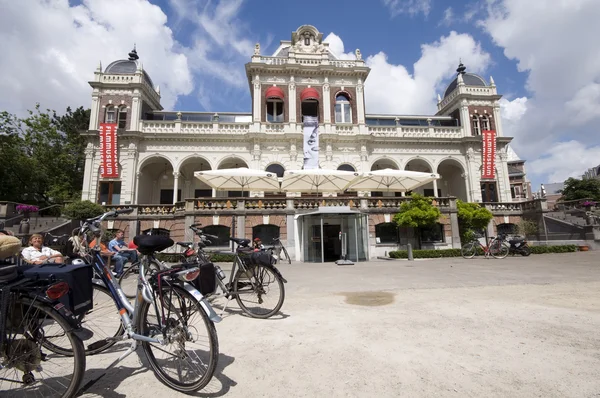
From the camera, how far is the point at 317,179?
1800 centimetres

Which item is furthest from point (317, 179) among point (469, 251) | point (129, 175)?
point (129, 175)

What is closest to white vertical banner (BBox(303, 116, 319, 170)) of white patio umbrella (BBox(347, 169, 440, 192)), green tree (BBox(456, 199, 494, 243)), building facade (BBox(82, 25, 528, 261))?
building facade (BBox(82, 25, 528, 261))

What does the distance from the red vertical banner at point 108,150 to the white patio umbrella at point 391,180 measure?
1862 centimetres

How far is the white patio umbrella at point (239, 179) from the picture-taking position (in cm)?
1672

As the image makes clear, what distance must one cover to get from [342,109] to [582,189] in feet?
148

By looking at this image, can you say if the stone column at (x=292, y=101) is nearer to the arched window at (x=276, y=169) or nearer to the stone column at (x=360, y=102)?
the arched window at (x=276, y=169)

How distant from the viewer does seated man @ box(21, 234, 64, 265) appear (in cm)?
572

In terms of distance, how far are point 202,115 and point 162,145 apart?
5059 mm

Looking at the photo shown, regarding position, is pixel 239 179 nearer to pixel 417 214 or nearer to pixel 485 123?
pixel 417 214

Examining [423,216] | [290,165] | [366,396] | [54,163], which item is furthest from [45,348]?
[54,163]

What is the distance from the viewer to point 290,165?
24453 millimetres

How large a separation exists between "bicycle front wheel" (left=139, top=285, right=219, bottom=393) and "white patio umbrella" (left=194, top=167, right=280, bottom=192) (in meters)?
14.1

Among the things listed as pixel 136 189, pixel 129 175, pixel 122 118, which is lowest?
pixel 136 189

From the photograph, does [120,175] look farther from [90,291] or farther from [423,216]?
[90,291]
